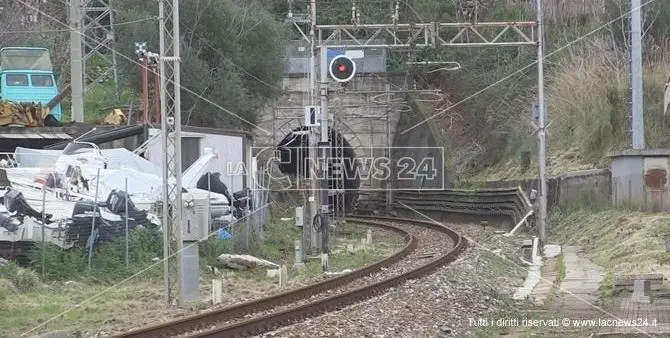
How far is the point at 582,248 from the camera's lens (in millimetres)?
23844

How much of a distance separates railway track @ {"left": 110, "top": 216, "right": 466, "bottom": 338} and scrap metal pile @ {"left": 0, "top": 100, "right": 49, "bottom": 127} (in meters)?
15.3

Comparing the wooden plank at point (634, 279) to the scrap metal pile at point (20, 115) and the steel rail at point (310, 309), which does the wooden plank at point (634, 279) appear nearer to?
the steel rail at point (310, 309)

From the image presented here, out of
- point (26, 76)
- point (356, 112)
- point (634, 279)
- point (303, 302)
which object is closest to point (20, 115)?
point (26, 76)

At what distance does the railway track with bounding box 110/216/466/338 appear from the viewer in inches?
496

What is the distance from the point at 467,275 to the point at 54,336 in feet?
30.3

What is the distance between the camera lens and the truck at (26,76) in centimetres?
4238

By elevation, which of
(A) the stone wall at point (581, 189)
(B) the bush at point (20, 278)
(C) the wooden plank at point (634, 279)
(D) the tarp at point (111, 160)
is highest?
(D) the tarp at point (111, 160)

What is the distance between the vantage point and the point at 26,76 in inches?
1689

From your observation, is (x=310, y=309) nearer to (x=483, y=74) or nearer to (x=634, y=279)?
(x=634, y=279)

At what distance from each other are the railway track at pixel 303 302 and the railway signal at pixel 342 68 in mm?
4362

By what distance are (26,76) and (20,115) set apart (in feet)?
28.4

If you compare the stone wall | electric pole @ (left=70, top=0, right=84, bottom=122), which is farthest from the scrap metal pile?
the stone wall

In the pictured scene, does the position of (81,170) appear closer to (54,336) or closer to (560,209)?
Answer: (54,336)

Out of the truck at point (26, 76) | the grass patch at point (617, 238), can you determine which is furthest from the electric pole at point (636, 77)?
the truck at point (26, 76)
